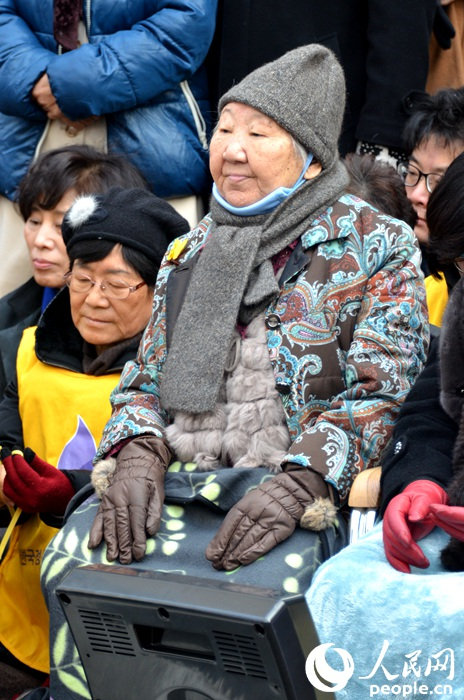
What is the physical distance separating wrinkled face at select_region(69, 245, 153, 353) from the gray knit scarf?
21.1 inches

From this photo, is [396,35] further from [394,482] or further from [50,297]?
[394,482]

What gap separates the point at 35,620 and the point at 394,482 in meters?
1.62

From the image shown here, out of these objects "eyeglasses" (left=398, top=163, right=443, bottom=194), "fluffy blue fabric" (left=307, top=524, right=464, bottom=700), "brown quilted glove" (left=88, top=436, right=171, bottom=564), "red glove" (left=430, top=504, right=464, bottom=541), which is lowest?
"eyeglasses" (left=398, top=163, right=443, bottom=194)

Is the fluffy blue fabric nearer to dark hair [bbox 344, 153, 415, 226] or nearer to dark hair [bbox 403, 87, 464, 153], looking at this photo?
dark hair [bbox 344, 153, 415, 226]

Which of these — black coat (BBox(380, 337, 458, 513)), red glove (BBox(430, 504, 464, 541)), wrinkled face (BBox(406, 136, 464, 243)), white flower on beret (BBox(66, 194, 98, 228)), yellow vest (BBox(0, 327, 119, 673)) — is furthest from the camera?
wrinkled face (BBox(406, 136, 464, 243))

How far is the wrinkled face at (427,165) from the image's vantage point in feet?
14.3

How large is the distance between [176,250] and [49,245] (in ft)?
3.47

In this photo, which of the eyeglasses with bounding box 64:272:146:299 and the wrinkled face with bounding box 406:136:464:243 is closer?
the eyeglasses with bounding box 64:272:146:299

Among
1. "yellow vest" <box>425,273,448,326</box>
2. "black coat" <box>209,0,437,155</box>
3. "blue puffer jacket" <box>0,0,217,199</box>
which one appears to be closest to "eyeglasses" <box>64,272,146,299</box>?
"blue puffer jacket" <box>0,0,217,199</box>

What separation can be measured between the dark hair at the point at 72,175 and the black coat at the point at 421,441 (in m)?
1.78

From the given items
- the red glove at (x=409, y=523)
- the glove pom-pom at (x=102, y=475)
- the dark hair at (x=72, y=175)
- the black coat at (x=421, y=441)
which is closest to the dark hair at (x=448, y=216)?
the black coat at (x=421, y=441)

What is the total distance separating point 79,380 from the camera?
399cm

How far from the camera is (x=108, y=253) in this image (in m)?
3.94

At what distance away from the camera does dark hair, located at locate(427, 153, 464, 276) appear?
3.11 metres
